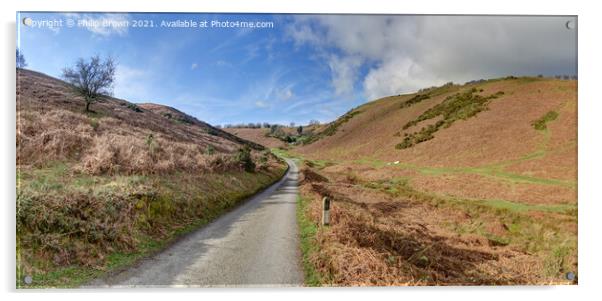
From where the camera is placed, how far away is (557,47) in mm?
4977

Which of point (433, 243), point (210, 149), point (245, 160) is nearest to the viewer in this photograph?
point (433, 243)

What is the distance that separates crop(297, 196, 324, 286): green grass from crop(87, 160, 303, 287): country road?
0.40 feet

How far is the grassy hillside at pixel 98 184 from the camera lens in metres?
3.94

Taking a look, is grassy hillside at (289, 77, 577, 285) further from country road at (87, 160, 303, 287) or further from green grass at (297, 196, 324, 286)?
country road at (87, 160, 303, 287)

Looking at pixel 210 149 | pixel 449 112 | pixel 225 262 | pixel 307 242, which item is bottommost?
pixel 225 262

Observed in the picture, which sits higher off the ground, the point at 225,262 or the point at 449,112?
the point at 449,112

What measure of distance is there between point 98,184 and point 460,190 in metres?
7.73

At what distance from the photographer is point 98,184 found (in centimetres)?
550

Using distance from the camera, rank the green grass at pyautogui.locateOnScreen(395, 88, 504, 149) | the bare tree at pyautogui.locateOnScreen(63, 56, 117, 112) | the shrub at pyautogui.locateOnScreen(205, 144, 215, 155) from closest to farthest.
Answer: the bare tree at pyautogui.locateOnScreen(63, 56, 117, 112) → the green grass at pyautogui.locateOnScreen(395, 88, 504, 149) → the shrub at pyautogui.locateOnScreen(205, 144, 215, 155)

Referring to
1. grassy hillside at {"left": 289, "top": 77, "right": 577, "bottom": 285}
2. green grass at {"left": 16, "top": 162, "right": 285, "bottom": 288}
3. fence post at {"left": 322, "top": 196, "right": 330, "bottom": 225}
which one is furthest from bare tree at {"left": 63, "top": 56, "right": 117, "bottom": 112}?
fence post at {"left": 322, "top": 196, "right": 330, "bottom": 225}

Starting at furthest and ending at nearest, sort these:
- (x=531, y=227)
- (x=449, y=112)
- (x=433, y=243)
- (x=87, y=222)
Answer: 1. (x=449, y=112)
2. (x=433, y=243)
3. (x=531, y=227)
4. (x=87, y=222)

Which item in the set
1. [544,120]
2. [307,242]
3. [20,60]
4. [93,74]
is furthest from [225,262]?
[544,120]

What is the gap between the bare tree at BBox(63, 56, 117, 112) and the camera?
193 inches

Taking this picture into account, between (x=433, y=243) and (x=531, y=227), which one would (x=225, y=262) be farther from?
(x=531, y=227)
